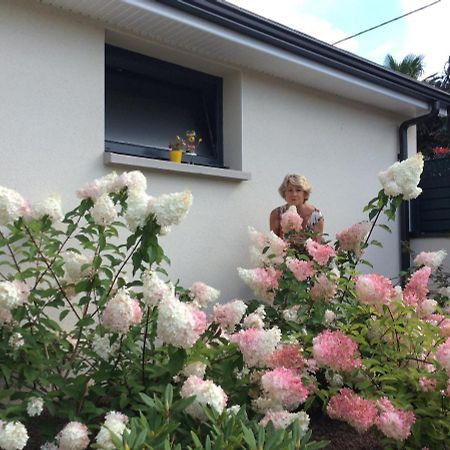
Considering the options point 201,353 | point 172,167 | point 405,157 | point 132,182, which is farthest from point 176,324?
point 405,157

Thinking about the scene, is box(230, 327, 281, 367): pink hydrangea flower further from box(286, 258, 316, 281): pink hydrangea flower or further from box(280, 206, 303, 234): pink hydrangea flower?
box(280, 206, 303, 234): pink hydrangea flower

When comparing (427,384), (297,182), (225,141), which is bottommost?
(427,384)

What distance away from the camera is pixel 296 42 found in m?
4.93

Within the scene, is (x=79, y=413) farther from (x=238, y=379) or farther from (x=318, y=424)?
(x=318, y=424)

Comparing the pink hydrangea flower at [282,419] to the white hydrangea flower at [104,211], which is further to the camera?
the white hydrangea flower at [104,211]

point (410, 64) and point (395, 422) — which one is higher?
point (410, 64)

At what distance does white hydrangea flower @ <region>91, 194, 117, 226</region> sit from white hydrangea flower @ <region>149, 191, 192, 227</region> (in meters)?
0.68

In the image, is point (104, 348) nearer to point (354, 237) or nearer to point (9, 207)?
point (9, 207)

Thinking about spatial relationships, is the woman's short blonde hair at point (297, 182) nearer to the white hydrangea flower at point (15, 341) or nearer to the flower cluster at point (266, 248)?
the flower cluster at point (266, 248)

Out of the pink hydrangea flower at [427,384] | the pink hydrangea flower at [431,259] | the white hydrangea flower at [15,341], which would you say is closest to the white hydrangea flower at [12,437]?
the white hydrangea flower at [15,341]

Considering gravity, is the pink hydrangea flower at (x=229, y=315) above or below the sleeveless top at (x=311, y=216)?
below

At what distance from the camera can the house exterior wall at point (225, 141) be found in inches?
152

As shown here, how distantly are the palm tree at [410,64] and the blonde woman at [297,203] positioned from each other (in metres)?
Answer: 16.1

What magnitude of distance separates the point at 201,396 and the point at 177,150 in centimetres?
302
